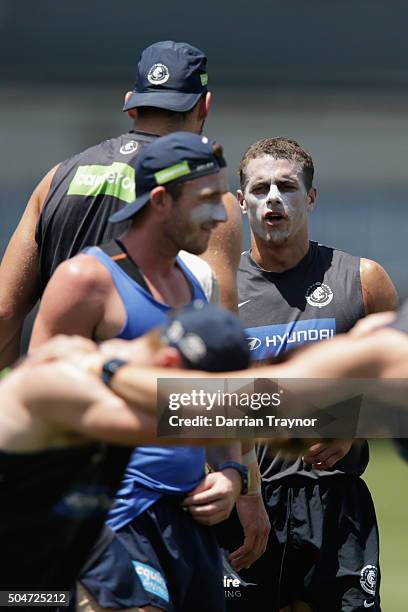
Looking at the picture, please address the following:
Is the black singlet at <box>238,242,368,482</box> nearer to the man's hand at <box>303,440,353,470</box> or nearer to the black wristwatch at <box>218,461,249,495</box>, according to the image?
the man's hand at <box>303,440,353,470</box>

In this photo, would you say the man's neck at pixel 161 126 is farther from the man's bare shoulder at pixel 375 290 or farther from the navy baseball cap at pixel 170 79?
the man's bare shoulder at pixel 375 290

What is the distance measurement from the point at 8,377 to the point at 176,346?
20.3 inches

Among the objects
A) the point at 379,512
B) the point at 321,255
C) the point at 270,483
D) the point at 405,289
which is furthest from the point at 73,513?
the point at 405,289

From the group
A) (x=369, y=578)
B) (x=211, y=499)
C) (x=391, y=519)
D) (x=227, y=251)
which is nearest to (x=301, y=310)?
(x=227, y=251)

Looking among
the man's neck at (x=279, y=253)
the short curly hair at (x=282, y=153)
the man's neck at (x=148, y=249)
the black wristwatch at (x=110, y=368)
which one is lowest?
the black wristwatch at (x=110, y=368)

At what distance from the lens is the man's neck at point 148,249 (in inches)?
153

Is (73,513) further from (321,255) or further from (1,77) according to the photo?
(1,77)

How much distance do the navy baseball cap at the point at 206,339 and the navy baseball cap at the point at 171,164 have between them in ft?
3.08

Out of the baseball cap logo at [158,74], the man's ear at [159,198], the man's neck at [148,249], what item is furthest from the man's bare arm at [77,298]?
the baseball cap logo at [158,74]

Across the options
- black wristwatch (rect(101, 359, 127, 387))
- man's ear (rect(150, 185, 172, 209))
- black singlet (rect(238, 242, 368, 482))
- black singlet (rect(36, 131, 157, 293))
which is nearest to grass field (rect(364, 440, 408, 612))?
black singlet (rect(238, 242, 368, 482))

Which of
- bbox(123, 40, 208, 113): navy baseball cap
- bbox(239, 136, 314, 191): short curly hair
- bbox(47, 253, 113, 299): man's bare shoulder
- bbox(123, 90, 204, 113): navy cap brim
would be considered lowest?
bbox(47, 253, 113, 299): man's bare shoulder

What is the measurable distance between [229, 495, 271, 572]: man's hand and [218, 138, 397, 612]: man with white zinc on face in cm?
24

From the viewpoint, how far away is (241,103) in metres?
16.8

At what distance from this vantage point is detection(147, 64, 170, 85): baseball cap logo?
4.60 m
